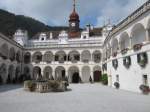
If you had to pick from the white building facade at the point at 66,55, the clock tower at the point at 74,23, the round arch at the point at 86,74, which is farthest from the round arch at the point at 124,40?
the clock tower at the point at 74,23

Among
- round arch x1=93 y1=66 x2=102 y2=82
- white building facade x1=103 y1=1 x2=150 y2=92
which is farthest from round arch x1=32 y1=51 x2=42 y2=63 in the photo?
white building facade x1=103 y1=1 x2=150 y2=92

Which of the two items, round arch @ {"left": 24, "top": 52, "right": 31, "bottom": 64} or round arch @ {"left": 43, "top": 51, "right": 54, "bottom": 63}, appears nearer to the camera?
round arch @ {"left": 24, "top": 52, "right": 31, "bottom": 64}

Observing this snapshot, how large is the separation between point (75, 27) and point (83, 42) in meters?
8.95

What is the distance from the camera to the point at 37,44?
47562 mm

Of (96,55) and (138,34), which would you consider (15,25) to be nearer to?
(96,55)

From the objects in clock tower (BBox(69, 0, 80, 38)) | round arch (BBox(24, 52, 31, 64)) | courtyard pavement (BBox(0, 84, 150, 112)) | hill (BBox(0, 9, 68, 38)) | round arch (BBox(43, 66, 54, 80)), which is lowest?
courtyard pavement (BBox(0, 84, 150, 112))

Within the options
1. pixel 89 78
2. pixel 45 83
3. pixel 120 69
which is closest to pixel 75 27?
pixel 89 78

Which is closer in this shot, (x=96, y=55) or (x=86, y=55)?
(x=96, y=55)

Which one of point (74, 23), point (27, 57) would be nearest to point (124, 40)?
point (27, 57)

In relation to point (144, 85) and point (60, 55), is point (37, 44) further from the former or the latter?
point (144, 85)

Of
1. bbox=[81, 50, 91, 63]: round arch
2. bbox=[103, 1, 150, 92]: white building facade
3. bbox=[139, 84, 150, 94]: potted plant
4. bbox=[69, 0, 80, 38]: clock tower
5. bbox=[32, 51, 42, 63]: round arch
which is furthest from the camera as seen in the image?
bbox=[69, 0, 80, 38]: clock tower

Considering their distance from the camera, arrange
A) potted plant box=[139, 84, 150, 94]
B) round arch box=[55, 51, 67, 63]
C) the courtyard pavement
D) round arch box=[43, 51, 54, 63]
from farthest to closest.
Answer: round arch box=[43, 51, 54, 63]
round arch box=[55, 51, 67, 63]
potted plant box=[139, 84, 150, 94]
the courtyard pavement

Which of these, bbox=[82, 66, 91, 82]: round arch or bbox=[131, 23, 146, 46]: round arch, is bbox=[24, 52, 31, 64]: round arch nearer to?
bbox=[82, 66, 91, 82]: round arch

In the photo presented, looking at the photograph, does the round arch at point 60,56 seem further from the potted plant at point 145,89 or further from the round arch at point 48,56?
the potted plant at point 145,89
